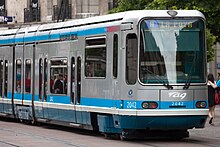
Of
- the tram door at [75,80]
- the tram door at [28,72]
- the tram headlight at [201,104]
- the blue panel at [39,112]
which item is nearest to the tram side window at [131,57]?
the tram headlight at [201,104]

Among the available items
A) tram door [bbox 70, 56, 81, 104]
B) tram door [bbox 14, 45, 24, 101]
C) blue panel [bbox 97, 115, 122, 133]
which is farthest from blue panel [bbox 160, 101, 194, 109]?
tram door [bbox 14, 45, 24, 101]

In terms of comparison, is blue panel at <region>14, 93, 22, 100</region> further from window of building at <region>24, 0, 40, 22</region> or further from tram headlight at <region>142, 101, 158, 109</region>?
window of building at <region>24, 0, 40, 22</region>

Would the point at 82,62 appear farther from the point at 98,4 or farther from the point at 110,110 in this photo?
the point at 98,4

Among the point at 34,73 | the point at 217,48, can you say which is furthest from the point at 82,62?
the point at 217,48

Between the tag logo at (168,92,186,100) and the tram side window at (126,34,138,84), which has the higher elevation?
the tram side window at (126,34,138,84)

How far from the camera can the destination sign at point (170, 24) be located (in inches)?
725

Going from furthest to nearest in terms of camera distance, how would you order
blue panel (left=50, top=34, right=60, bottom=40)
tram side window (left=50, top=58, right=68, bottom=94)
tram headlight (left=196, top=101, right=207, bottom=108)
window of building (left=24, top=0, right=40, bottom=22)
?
window of building (left=24, top=0, right=40, bottom=22) < blue panel (left=50, top=34, right=60, bottom=40) < tram side window (left=50, top=58, right=68, bottom=94) < tram headlight (left=196, top=101, right=207, bottom=108)

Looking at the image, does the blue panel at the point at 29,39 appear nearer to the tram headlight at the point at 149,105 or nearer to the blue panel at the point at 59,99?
the blue panel at the point at 59,99

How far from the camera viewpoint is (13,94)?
2584 cm

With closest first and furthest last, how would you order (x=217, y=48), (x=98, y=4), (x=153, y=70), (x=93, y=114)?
(x=153, y=70)
(x=93, y=114)
(x=98, y=4)
(x=217, y=48)

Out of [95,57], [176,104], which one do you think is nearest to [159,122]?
[176,104]

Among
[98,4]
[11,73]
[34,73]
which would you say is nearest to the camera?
[34,73]

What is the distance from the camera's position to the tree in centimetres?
3222

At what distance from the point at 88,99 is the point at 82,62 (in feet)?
3.42
